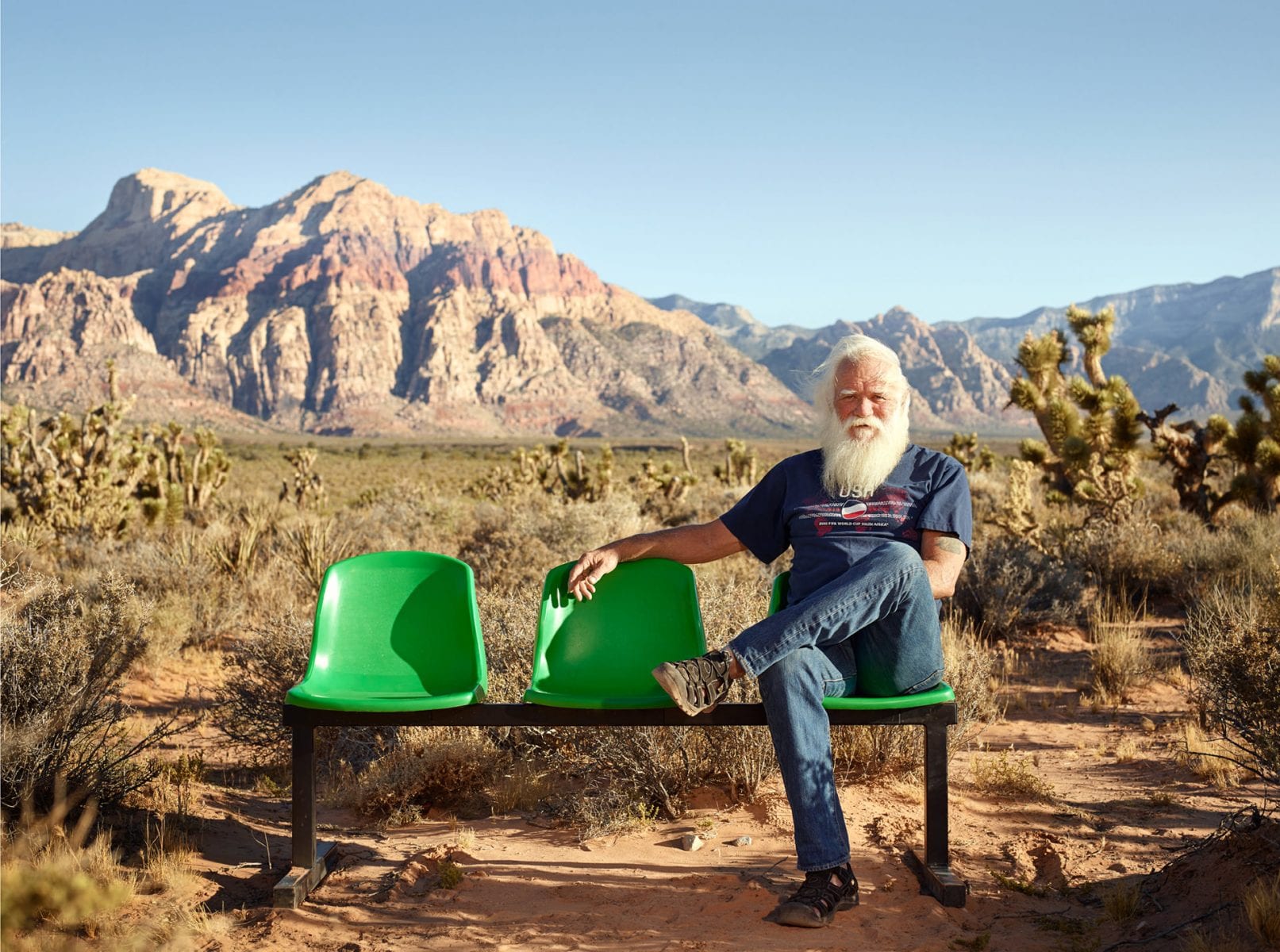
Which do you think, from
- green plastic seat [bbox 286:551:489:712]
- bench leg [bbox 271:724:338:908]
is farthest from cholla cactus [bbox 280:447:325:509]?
bench leg [bbox 271:724:338:908]

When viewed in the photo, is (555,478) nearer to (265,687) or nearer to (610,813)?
(265,687)

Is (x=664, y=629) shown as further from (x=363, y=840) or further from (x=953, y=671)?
(x=953, y=671)

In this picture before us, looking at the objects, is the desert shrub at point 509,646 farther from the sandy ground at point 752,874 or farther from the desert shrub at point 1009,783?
the desert shrub at point 1009,783

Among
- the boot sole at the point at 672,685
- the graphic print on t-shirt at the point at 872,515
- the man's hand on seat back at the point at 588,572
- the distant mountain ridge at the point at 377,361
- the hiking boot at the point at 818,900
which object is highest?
the distant mountain ridge at the point at 377,361

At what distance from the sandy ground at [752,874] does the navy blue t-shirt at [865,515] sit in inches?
43.1

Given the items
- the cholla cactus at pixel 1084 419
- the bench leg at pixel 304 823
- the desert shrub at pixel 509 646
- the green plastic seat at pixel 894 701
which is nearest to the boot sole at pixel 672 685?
the green plastic seat at pixel 894 701

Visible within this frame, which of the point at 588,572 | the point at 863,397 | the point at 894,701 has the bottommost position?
the point at 894,701

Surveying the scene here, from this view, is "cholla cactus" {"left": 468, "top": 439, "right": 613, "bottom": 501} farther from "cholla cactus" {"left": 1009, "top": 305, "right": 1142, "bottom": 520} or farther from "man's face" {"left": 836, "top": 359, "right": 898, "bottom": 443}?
"man's face" {"left": 836, "top": 359, "right": 898, "bottom": 443}

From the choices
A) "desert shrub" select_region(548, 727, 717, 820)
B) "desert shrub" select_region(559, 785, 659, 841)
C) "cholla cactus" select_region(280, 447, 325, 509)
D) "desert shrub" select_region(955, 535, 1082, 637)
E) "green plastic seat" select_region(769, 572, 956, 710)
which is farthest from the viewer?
"cholla cactus" select_region(280, 447, 325, 509)

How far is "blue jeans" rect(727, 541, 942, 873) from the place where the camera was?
11.0ft

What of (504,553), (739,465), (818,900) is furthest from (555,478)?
(818,900)

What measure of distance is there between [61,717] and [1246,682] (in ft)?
16.4

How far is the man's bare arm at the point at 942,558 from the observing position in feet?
12.1

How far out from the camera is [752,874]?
3.78 metres
